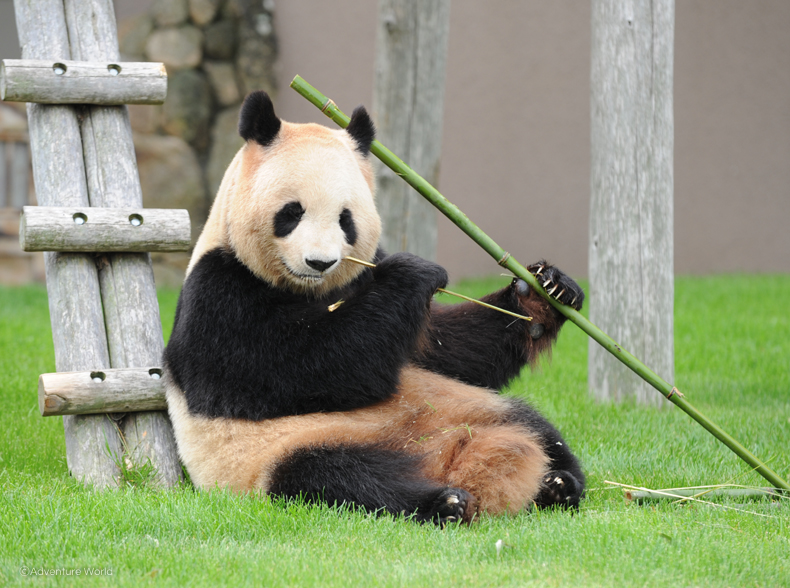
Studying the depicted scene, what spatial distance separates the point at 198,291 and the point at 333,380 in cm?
57

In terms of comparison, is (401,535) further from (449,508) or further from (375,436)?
(375,436)

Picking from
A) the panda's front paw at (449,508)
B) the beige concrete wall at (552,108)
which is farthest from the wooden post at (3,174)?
Result: the panda's front paw at (449,508)

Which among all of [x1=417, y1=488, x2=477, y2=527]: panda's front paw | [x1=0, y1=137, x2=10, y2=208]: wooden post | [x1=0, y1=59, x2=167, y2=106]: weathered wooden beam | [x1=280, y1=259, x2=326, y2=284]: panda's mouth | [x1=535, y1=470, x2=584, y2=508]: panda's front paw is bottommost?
[x1=535, y1=470, x2=584, y2=508]: panda's front paw

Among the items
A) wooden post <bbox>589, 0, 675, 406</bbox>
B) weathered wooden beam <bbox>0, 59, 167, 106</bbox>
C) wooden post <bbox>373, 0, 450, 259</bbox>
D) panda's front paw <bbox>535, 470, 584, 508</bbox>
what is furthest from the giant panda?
wooden post <bbox>373, 0, 450, 259</bbox>

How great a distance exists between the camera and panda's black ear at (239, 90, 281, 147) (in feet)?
9.39

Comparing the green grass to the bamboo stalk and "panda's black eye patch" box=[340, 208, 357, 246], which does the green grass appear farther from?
"panda's black eye patch" box=[340, 208, 357, 246]

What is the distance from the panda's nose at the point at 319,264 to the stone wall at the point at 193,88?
20.5 feet

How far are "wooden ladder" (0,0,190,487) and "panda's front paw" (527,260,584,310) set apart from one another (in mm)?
1518

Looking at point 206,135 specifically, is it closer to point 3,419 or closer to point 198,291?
point 3,419

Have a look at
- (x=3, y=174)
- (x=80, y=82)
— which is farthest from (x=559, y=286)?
(x=3, y=174)

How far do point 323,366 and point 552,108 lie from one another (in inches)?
291

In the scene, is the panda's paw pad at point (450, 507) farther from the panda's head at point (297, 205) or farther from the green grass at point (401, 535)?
the panda's head at point (297, 205)

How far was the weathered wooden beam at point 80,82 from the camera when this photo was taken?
3375 millimetres

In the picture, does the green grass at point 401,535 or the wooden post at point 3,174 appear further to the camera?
the wooden post at point 3,174
